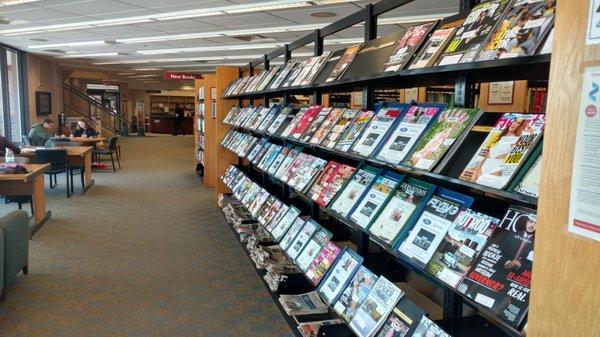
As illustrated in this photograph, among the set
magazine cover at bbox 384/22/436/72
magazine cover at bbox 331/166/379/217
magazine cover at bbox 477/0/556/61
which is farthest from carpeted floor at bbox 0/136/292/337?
magazine cover at bbox 477/0/556/61

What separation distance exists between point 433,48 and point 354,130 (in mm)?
699

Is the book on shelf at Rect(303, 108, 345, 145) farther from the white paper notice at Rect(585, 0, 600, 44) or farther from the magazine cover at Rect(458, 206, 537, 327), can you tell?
the white paper notice at Rect(585, 0, 600, 44)

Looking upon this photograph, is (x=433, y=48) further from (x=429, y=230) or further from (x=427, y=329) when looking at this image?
(x=427, y=329)

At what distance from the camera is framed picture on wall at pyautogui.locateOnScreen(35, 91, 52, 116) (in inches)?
465

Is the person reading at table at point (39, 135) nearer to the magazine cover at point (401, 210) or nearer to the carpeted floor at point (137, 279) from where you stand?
the carpeted floor at point (137, 279)

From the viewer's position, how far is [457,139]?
1.62 meters

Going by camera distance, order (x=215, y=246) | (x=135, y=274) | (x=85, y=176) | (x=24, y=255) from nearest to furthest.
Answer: (x=24, y=255) → (x=135, y=274) → (x=215, y=246) → (x=85, y=176)

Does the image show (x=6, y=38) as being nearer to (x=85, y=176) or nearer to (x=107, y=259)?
(x=85, y=176)

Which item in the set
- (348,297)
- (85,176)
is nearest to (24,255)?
(348,297)

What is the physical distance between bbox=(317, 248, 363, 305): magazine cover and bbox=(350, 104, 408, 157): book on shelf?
592mm

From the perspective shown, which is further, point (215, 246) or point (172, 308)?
point (215, 246)

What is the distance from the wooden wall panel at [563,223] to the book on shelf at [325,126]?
1748 mm

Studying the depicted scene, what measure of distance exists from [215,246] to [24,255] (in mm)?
1812

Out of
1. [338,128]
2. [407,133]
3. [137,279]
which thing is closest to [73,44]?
[137,279]
